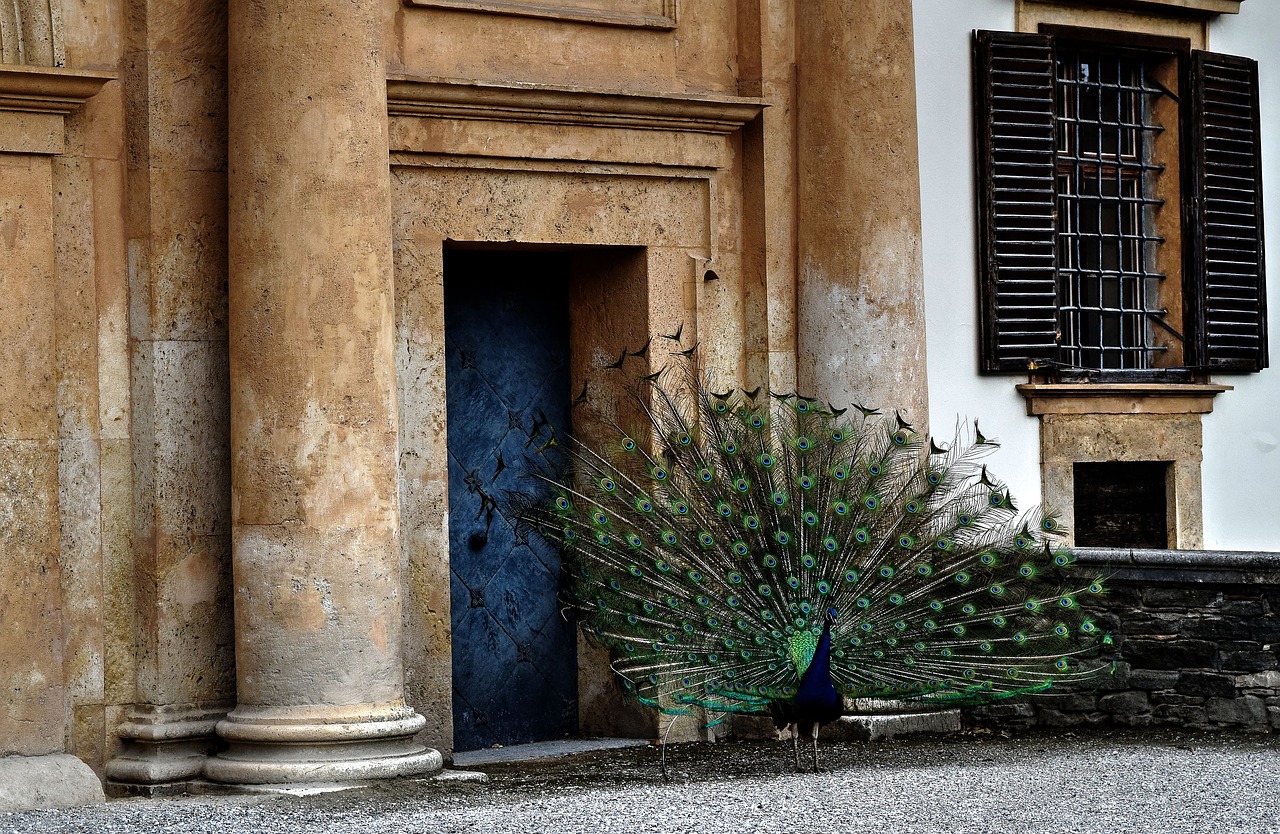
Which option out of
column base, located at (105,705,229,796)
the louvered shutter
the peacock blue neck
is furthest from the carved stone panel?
the louvered shutter

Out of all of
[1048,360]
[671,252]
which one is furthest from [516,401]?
[1048,360]

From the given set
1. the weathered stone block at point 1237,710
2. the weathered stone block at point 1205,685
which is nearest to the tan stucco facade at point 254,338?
the weathered stone block at point 1205,685

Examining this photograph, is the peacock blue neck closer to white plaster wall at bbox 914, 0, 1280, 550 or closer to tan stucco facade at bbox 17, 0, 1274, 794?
tan stucco facade at bbox 17, 0, 1274, 794

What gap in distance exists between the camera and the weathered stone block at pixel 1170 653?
971 centimetres

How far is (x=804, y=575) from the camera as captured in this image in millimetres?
9016

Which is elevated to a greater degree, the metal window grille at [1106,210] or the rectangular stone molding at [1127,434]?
the metal window grille at [1106,210]

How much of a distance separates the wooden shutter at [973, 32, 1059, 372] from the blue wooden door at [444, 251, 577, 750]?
2746 millimetres

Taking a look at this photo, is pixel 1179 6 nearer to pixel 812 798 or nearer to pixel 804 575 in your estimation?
pixel 804 575

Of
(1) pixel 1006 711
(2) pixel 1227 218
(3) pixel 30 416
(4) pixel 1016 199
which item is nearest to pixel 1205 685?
(1) pixel 1006 711

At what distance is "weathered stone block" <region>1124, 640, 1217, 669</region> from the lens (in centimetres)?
971

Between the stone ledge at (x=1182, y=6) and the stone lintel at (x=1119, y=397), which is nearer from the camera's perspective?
the stone lintel at (x=1119, y=397)

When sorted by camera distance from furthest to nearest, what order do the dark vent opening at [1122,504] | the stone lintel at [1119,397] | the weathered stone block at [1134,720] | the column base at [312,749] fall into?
the dark vent opening at [1122,504]
the stone lintel at [1119,397]
the weathered stone block at [1134,720]
the column base at [312,749]

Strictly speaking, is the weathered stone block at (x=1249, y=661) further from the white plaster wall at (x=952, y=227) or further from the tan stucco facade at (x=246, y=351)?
the tan stucco facade at (x=246, y=351)

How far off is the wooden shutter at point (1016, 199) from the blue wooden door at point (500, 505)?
2.75 meters
